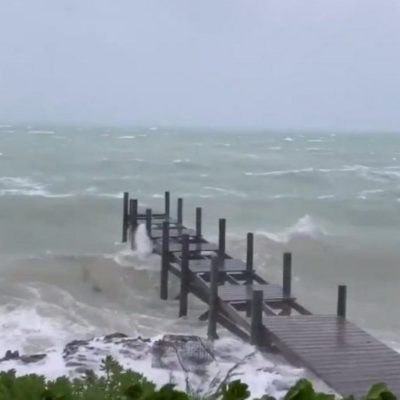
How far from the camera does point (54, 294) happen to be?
1775cm

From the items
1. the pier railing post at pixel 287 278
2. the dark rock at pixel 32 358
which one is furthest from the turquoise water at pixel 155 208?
the dark rock at pixel 32 358

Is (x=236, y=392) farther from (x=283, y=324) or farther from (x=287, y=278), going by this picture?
(x=287, y=278)

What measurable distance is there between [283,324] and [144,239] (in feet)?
32.7

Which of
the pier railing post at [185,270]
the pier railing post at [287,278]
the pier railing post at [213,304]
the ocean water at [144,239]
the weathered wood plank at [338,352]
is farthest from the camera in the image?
the ocean water at [144,239]

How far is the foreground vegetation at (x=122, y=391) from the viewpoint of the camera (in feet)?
10.1

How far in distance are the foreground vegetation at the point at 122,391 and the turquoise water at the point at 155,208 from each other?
33.2ft

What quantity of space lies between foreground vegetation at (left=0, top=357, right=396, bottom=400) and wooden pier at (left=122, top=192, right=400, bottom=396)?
5782 mm

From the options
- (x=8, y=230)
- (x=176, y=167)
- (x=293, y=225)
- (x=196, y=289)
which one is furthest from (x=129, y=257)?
(x=176, y=167)

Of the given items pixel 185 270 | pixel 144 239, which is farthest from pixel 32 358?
pixel 144 239

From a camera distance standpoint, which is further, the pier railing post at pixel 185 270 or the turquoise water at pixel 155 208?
the turquoise water at pixel 155 208

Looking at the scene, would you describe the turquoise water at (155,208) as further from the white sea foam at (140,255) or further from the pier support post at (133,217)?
the pier support post at (133,217)

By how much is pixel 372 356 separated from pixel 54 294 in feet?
31.0

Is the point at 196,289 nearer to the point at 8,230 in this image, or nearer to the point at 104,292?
the point at 104,292

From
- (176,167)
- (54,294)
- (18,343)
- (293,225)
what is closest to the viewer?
(18,343)
